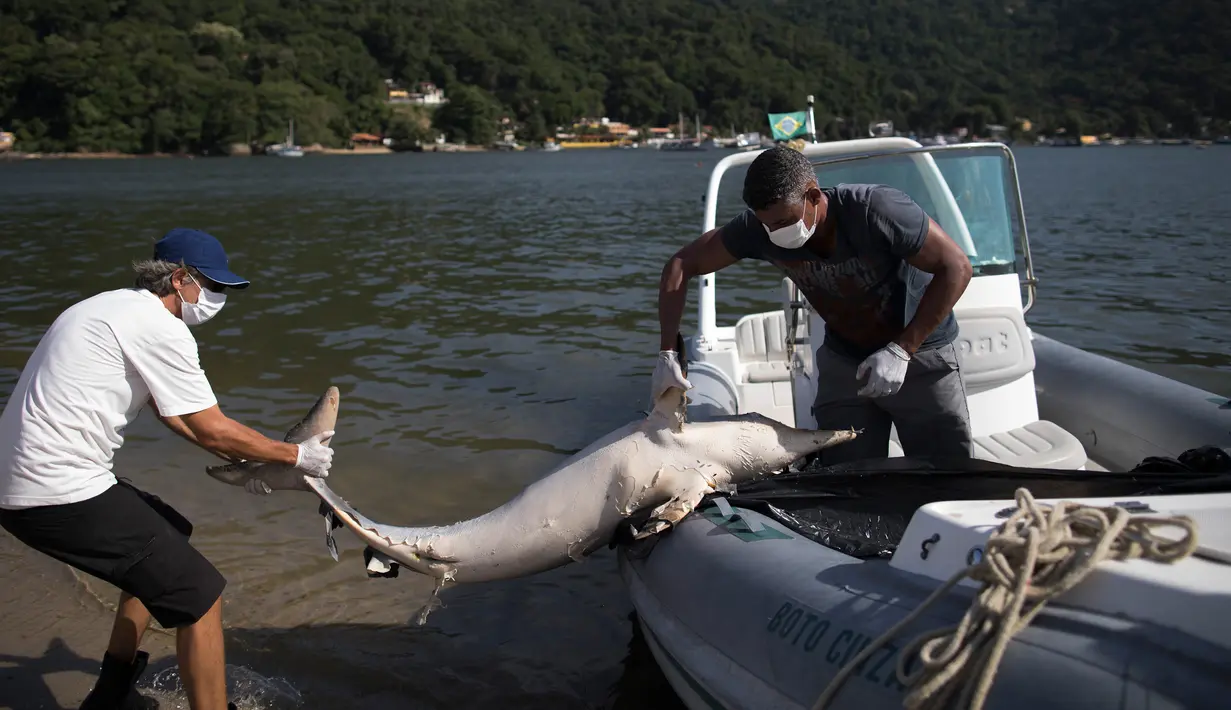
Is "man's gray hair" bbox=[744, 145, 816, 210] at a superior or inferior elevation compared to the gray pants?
superior

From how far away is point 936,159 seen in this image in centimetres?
586

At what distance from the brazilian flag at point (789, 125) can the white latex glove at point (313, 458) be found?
4.36 metres

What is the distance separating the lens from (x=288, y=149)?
10438cm

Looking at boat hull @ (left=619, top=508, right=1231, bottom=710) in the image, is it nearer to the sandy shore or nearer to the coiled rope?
the coiled rope

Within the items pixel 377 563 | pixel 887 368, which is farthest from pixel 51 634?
pixel 887 368

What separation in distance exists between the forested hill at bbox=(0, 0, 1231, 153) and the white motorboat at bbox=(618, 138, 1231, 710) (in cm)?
8985

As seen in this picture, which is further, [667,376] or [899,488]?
[667,376]

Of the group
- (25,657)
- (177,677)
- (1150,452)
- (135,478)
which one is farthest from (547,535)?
(135,478)

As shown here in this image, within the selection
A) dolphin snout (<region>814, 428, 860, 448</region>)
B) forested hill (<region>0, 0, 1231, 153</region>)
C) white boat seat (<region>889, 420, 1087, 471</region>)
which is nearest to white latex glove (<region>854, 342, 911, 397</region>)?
dolphin snout (<region>814, 428, 860, 448</region>)

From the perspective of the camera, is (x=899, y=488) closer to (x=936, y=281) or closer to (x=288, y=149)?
(x=936, y=281)

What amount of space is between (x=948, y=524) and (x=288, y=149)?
10999 cm

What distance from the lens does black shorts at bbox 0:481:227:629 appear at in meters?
3.31

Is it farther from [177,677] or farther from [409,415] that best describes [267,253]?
[177,677]

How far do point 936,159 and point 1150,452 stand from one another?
2.03 meters
